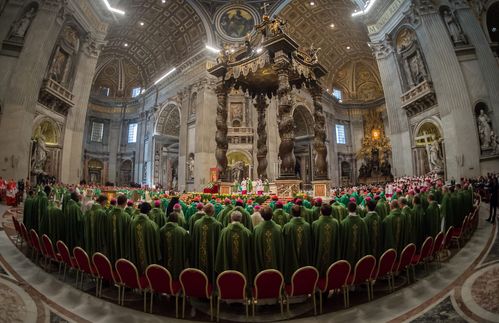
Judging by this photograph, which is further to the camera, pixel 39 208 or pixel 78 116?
pixel 78 116

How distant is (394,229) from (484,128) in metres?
12.0

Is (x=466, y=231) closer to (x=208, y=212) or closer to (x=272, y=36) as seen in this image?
(x=208, y=212)

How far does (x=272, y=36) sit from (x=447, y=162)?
1115cm

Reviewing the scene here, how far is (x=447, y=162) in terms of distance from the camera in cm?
1307

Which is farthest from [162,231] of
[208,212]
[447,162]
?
[447,162]

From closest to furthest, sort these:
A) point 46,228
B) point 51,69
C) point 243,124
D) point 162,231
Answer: point 162,231 < point 46,228 < point 51,69 < point 243,124

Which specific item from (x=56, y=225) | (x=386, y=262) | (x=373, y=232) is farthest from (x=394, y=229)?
(x=56, y=225)

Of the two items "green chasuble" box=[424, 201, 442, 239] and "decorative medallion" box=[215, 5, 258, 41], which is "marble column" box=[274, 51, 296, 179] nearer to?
"green chasuble" box=[424, 201, 442, 239]

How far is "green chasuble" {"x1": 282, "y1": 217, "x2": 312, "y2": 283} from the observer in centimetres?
346

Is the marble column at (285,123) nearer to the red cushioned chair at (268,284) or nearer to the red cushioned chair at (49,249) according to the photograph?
the red cushioned chair at (268,284)

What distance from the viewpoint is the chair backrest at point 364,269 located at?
333 cm

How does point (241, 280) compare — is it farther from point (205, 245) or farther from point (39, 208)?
point (39, 208)

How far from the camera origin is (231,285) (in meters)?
2.91

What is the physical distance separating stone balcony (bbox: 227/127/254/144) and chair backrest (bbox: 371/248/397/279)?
1734 cm
